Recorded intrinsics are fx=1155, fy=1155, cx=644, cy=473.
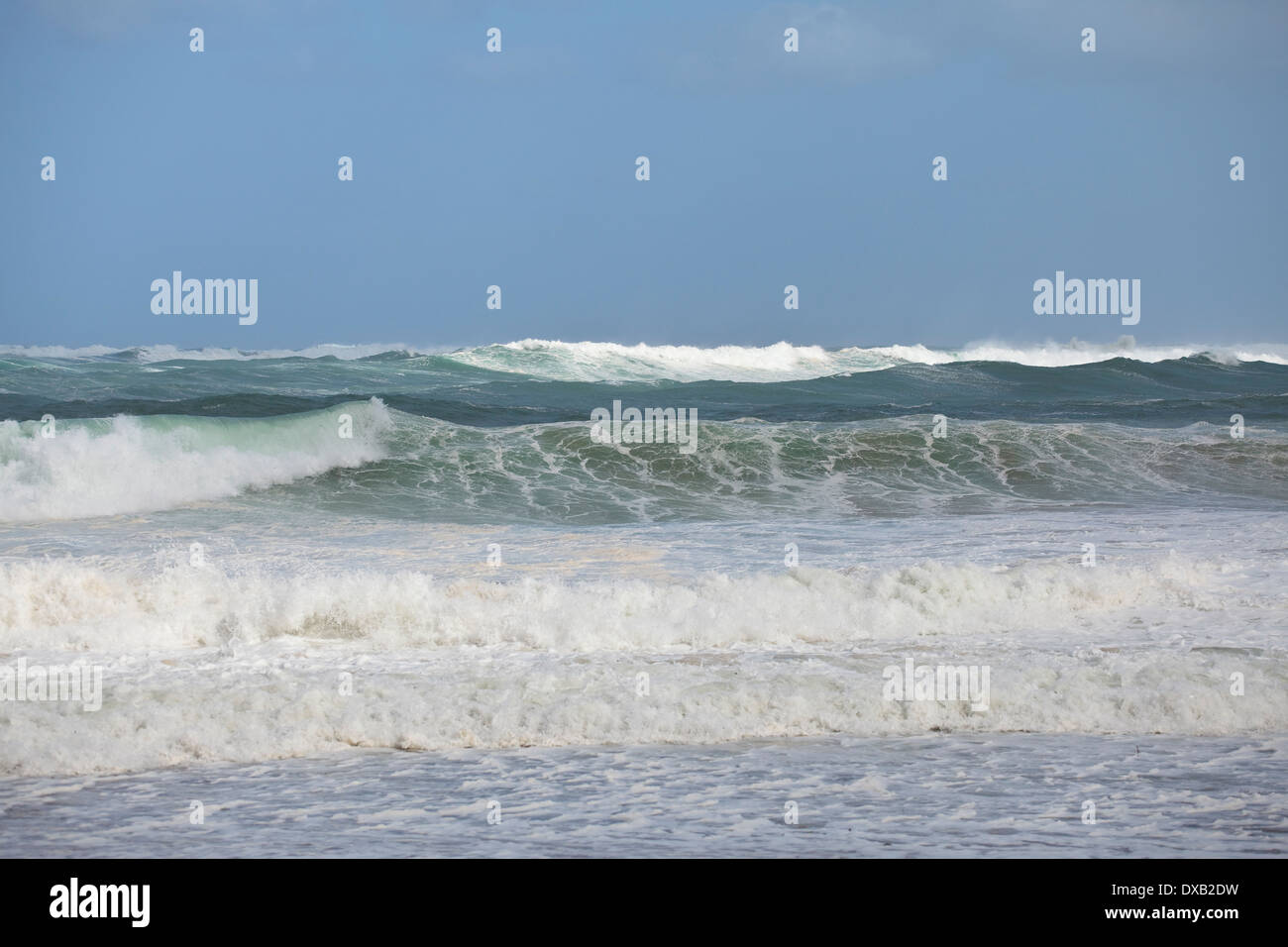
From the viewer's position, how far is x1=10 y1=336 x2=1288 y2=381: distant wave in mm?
43844

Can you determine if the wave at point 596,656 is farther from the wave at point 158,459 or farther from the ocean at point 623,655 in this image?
the wave at point 158,459

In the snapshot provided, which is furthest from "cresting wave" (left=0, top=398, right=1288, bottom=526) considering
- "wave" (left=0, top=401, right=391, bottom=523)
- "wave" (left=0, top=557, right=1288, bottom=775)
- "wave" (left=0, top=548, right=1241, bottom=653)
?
"wave" (left=0, top=557, right=1288, bottom=775)

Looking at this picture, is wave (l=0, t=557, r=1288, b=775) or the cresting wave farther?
the cresting wave

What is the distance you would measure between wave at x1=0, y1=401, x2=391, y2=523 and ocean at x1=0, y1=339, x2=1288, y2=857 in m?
0.07

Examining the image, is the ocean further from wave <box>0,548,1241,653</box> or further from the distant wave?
the distant wave

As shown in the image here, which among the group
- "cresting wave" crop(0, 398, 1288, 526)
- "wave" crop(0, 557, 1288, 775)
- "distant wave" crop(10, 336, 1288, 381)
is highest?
"distant wave" crop(10, 336, 1288, 381)

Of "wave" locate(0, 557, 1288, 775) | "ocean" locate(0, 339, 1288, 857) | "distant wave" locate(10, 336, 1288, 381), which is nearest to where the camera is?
"ocean" locate(0, 339, 1288, 857)

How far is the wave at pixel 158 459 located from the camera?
1450 cm

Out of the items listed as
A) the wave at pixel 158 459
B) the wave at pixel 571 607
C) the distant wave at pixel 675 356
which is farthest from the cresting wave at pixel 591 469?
the distant wave at pixel 675 356

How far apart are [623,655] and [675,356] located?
139 ft

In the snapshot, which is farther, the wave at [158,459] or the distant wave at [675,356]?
the distant wave at [675,356]

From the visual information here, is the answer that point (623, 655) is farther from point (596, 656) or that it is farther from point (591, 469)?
point (591, 469)

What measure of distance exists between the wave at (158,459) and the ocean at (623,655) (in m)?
0.07

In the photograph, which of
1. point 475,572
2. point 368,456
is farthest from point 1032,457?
point 475,572
